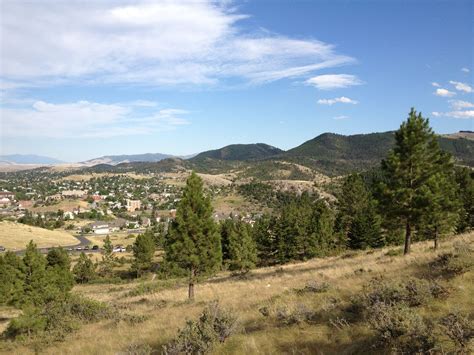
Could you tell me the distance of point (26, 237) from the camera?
386 ft

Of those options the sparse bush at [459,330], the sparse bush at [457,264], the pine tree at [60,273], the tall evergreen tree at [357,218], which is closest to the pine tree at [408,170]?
the sparse bush at [457,264]

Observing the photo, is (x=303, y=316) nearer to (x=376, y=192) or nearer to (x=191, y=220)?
(x=191, y=220)

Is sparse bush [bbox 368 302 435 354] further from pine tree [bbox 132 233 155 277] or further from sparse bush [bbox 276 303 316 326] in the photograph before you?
pine tree [bbox 132 233 155 277]

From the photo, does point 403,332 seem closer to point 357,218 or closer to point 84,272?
point 357,218

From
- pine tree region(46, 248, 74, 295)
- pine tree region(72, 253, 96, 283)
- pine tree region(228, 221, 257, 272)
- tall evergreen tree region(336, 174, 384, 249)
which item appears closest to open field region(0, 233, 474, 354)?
pine tree region(46, 248, 74, 295)

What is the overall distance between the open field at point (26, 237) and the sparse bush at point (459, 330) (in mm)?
121147

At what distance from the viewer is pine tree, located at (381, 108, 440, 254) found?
78.8 feet

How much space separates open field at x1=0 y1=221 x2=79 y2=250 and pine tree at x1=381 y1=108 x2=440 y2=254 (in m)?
111

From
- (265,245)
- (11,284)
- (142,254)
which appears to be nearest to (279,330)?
(11,284)

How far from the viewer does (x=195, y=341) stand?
8016 millimetres

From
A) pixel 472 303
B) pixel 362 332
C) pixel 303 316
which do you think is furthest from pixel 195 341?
pixel 472 303

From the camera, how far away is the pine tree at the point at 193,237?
23.5 metres

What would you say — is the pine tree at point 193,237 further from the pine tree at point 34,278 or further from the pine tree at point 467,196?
the pine tree at point 467,196

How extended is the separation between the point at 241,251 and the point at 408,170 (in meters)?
34.8
